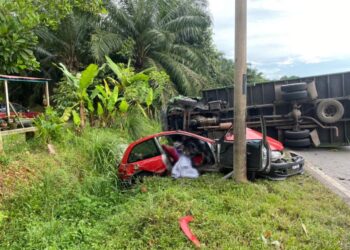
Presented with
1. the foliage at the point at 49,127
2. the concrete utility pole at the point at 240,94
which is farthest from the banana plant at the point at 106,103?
the concrete utility pole at the point at 240,94

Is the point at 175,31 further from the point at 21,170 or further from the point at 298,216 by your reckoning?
the point at 298,216

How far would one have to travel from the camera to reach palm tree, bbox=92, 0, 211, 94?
14.9 m

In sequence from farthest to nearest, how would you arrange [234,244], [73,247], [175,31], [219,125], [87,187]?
1. [175,31]
2. [219,125]
3. [87,187]
4. [73,247]
5. [234,244]

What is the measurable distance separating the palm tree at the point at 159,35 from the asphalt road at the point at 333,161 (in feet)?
25.5

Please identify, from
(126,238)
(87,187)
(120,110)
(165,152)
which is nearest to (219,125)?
(120,110)

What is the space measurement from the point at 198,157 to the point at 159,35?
958cm

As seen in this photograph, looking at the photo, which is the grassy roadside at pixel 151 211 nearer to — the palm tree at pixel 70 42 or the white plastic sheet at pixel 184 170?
the white plastic sheet at pixel 184 170

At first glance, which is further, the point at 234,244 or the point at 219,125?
the point at 219,125

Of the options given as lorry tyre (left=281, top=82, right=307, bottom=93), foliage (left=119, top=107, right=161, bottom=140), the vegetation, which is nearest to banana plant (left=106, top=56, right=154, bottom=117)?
the vegetation

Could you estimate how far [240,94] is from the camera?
16.9 ft

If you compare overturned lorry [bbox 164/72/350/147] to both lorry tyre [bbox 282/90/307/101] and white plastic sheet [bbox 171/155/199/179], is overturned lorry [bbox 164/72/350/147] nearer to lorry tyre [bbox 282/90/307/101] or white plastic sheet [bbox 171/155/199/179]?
lorry tyre [bbox 282/90/307/101]

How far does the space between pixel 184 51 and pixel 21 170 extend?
12733mm

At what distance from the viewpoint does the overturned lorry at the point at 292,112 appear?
9.54 m

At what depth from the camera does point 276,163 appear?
18.4 feet
